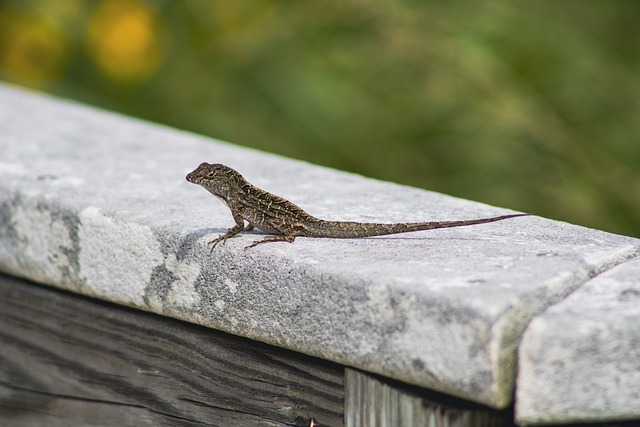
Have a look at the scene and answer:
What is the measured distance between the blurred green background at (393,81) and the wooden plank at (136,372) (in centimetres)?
185

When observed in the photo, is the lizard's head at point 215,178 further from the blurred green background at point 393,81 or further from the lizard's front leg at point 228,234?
the blurred green background at point 393,81

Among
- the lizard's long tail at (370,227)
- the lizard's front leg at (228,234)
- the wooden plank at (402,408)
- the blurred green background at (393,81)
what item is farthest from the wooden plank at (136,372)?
the blurred green background at (393,81)

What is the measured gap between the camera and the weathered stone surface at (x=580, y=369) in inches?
51.6

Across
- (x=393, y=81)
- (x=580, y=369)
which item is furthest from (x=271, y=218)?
(x=393, y=81)

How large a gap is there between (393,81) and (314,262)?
8.39ft

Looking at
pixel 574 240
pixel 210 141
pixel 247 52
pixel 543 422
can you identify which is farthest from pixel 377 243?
pixel 247 52

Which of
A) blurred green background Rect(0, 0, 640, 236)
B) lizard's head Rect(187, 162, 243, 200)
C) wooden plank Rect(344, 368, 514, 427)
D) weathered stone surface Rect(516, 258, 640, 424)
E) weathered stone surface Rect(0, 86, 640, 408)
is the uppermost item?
blurred green background Rect(0, 0, 640, 236)

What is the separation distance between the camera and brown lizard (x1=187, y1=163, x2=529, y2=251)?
1.95 m

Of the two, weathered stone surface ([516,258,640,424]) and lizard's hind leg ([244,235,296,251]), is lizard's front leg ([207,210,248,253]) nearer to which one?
lizard's hind leg ([244,235,296,251])

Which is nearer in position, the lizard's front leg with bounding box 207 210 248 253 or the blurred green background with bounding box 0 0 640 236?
the lizard's front leg with bounding box 207 210 248 253

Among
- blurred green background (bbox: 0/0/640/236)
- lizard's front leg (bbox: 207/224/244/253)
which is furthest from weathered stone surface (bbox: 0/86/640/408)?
blurred green background (bbox: 0/0/640/236)

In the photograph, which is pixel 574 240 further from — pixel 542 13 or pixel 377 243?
pixel 542 13

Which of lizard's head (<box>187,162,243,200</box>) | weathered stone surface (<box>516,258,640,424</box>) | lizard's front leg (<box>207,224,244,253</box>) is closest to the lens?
weathered stone surface (<box>516,258,640,424</box>)

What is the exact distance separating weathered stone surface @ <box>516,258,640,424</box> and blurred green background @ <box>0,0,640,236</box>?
216 cm
